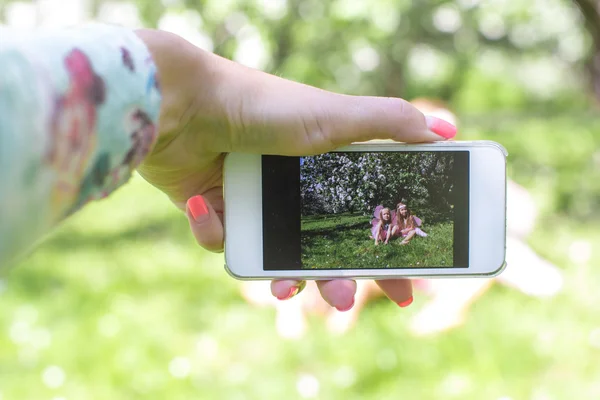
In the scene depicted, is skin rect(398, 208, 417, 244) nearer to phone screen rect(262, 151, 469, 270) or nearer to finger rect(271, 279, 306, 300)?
phone screen rect(262, 151, 469, 270)

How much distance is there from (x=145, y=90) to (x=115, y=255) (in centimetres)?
235

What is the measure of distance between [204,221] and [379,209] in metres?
0.35

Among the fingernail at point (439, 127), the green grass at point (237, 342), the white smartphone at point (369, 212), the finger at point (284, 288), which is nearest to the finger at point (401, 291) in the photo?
the white smartphone at point (369, 212)

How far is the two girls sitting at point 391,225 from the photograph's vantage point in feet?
4.14

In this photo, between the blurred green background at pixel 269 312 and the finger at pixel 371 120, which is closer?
the finger at pixel 371 120

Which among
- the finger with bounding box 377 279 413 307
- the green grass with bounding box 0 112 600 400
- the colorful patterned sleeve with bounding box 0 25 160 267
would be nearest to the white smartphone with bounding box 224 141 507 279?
the finger with bounding box 377 279 413 307

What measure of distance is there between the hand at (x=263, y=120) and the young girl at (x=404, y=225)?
0.14 m

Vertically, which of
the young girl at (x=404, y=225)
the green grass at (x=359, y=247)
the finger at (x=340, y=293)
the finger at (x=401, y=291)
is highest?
the young girl at (x=404, y=225)

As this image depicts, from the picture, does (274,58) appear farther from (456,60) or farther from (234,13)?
(456,60)

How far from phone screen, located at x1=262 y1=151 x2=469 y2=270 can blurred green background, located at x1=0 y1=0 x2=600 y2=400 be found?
0.43 metres

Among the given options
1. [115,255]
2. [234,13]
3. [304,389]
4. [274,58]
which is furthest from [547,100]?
[304,389]

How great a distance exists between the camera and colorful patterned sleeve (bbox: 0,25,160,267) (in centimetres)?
69

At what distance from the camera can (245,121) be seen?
3.75 feet

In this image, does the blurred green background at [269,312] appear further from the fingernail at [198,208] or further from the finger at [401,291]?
the finger at [401,291]
